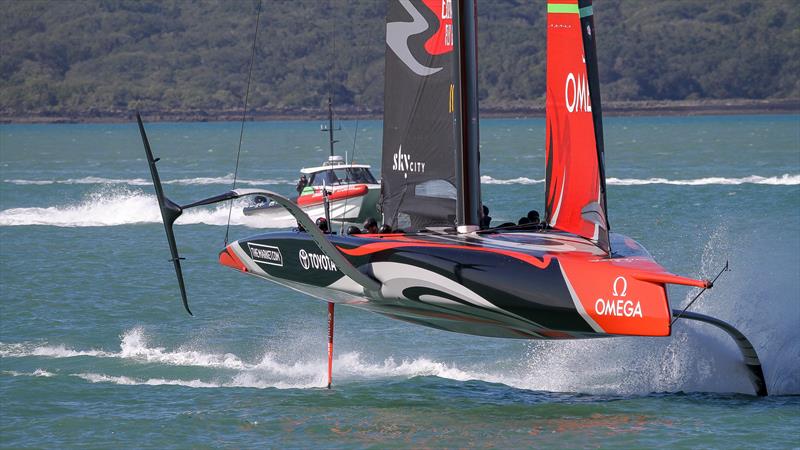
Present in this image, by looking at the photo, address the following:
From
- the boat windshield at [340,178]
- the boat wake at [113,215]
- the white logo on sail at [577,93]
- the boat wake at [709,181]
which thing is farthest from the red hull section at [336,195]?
the boat wake at [709,181]

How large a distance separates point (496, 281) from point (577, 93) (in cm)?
219

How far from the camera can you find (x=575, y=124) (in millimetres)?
13422

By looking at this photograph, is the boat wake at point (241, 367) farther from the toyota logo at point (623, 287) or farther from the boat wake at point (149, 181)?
the boat wake at point (149, 181)

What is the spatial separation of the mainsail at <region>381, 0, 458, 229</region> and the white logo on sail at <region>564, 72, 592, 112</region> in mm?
1235

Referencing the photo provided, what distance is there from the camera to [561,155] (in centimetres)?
1361

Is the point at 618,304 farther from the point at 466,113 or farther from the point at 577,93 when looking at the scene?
the point at 466,113

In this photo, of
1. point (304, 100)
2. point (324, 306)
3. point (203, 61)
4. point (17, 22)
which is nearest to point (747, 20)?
point (304, 100)

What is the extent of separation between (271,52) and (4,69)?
32133 millimetres

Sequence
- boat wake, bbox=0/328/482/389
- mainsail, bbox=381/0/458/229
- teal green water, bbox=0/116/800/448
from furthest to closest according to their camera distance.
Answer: boat wake, bbox=0/328/482/389, mainsail, bbox=381/0/458/229, teal green water, bbox=0/116/800/448

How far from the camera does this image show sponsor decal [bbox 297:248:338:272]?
13.4m

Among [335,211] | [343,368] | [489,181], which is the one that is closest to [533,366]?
[343,368]

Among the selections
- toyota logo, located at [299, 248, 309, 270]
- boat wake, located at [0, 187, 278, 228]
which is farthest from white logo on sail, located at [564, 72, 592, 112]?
boat wake, located at [0, 187, 278, 228]

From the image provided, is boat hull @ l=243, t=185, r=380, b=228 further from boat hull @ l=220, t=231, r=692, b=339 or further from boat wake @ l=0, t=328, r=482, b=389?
boat hull @ l=220, t=231, r=692, b=339

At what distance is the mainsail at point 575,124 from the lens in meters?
13.2
